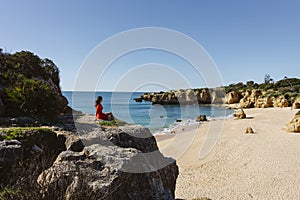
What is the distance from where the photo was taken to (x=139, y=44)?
9.12m

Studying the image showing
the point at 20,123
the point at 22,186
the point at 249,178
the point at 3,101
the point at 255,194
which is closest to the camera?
the point at 22,186

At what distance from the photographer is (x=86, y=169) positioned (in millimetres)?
3547

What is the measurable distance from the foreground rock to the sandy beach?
4974mm

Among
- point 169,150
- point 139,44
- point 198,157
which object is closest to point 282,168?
point 198,157

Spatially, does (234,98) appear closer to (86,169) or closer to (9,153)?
(86,169)

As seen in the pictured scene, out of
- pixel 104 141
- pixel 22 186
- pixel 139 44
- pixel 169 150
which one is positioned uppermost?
pixel 139 44

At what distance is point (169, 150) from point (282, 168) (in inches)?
312

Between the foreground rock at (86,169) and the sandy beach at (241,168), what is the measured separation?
16.3ft

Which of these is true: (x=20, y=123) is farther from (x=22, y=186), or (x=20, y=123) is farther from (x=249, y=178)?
(x=249, y=178)

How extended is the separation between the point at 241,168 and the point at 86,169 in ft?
36.6

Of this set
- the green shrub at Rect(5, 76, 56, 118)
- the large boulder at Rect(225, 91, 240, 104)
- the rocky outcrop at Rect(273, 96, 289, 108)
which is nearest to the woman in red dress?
the green shrub at Rect(5, 76, 56, 118)

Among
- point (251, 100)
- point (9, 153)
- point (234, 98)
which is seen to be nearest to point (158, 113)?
point (251, 100)

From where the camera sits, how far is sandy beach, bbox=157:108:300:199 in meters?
9.17

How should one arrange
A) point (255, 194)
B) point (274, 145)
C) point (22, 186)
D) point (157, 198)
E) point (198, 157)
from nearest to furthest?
point (22, 186) → point (157, 198) → point (255, 194) → point (198, 157) → point (274, 145)
